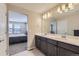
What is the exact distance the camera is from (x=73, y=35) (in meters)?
2.64

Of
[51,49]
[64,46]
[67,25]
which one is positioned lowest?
[51,49]

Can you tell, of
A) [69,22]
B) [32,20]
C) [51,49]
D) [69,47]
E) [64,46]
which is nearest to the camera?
[69,47]

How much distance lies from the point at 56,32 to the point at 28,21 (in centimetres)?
119

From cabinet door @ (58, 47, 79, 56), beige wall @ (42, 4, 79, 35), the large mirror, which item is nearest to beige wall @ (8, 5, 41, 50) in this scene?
the large mirror

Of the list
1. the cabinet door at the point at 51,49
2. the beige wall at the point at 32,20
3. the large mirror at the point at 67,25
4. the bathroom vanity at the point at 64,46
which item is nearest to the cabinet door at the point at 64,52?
the bathroom vanity at the point at 64,46

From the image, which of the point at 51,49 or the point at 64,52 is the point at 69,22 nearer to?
the point at 64,52

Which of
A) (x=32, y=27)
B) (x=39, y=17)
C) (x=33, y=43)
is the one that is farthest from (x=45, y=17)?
(x=33, y=43)

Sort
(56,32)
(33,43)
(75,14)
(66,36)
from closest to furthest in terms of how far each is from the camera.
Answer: (75,14) → (66,36) → (56,32) → (33,43)

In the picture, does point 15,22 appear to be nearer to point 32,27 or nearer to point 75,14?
point 32,27

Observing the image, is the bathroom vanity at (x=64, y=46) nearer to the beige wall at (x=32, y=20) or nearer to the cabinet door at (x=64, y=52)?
the cabinet door at (x=64, y=52)

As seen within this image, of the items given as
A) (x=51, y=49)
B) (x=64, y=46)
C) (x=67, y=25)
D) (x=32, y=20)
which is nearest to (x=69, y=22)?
(x=67, y=25)

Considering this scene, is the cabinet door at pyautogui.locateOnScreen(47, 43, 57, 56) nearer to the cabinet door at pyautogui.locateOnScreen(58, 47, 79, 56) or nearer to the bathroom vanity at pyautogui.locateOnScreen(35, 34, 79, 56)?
the bathroom vanity at pyautogui.locateOnScreen(35, 34, 79, 56)

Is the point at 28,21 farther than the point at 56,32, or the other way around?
the point at 28,21

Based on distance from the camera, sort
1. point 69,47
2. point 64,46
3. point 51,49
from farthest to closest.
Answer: point 51,49 < point 64,46 < point 69,47
